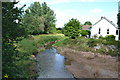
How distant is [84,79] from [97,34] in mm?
26395

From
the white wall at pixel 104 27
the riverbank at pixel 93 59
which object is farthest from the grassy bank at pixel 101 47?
the white wall at pixel 104 27

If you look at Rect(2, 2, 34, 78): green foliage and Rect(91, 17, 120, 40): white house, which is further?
Rect(91, 17, 120, 40): white house

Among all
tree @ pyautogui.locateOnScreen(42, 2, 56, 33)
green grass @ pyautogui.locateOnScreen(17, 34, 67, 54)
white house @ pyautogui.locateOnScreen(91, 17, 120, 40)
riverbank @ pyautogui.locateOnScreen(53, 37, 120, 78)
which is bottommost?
riverbank @ pyautogui.locateOnScreen(53, 37, 120, 78)

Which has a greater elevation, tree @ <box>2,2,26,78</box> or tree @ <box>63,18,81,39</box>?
tree @ <box>63,18,81,39</box>

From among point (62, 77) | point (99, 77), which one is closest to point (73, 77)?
point (62, 77)

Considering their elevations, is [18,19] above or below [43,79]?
above

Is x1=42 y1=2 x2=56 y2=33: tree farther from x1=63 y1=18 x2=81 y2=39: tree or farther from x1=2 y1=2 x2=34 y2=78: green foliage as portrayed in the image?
x1=2 y1=2 x2=34 y2=78: green foliage

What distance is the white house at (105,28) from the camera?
36.4 meters

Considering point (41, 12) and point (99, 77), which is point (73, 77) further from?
point (41, 12)

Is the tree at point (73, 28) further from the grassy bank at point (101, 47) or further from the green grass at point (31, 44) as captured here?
the grassy bank at point (101, 47)

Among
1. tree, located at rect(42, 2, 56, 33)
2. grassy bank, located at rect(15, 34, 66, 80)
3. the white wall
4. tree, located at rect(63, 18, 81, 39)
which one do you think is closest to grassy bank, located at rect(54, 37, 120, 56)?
the white wall

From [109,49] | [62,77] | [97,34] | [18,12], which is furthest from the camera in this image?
[97,34]

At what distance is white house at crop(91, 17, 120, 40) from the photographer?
120 feet

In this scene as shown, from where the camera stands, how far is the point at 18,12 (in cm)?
704
